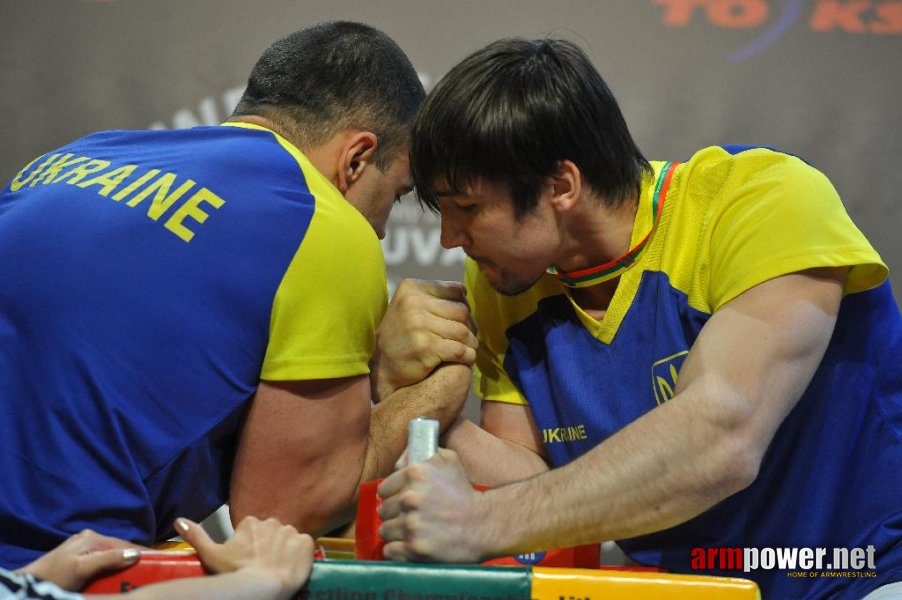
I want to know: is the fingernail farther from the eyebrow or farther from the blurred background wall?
the blurred background wall

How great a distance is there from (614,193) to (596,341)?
8.5 inches

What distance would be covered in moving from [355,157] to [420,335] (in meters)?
0.30

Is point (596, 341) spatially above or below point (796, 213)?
below

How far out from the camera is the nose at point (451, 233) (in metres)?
1.44

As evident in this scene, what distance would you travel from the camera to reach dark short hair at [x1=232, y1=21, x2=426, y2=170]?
4.97 ft

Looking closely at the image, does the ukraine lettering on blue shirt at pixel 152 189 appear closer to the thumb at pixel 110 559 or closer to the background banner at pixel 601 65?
the thumb at pixel 110 559

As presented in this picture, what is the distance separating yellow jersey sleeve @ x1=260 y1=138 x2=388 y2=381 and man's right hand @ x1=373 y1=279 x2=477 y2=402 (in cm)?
22

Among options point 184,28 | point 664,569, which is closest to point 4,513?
point 664,569

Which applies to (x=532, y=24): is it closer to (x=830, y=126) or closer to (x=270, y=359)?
(x=830, y=126)

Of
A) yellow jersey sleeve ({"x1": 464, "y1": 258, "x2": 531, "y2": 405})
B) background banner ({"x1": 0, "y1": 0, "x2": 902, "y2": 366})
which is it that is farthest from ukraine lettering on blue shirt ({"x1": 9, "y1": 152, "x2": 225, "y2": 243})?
background banner ({"x1": 0, "y1": 0, "x2": 902, "y2": 366})

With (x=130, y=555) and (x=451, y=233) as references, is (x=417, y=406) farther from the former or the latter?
(x=130, y=555)

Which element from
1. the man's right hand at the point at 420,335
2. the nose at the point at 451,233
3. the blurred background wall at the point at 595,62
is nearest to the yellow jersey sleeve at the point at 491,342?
the man's right hand at the point at 420,335

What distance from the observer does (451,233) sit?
1445 millimetres

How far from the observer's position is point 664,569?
139cm
